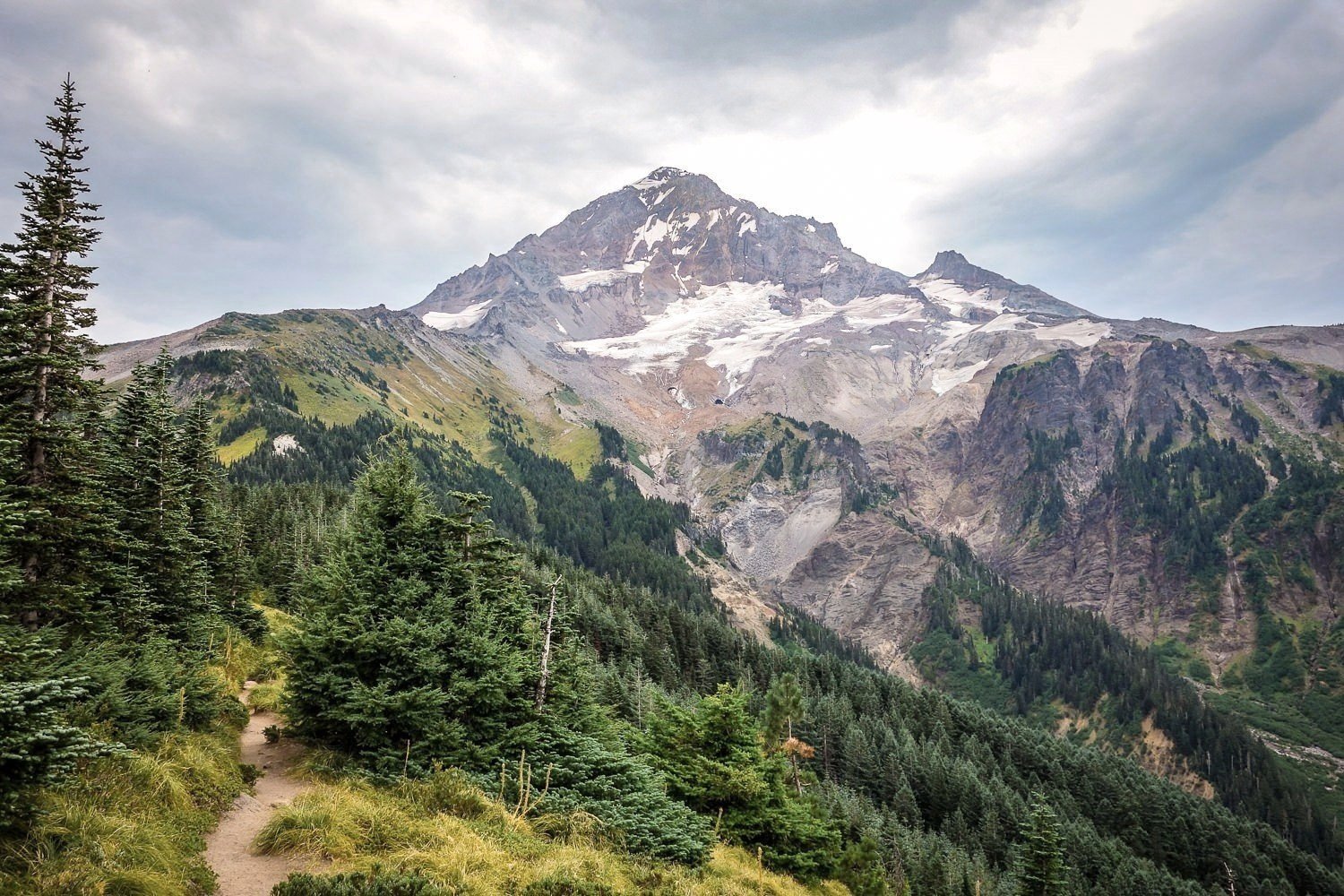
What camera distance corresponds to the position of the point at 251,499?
270 ft

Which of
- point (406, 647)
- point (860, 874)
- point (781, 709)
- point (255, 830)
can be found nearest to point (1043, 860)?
point (860, 874)

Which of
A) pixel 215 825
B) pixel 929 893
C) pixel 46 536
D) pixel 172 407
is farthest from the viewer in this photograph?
pixel 929 893

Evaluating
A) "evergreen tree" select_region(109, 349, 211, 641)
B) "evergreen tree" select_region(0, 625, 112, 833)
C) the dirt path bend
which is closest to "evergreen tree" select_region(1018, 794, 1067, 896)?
the dirt path bend

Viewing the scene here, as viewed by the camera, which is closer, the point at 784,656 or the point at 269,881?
the point at 269,881

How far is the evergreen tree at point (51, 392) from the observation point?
1827 cm

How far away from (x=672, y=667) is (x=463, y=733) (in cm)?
7631

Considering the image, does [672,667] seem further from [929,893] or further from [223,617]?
[223,617]

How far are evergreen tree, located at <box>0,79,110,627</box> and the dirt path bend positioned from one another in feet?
23.9

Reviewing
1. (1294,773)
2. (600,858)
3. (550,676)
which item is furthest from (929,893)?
(1294,773)

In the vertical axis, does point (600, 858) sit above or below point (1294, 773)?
above

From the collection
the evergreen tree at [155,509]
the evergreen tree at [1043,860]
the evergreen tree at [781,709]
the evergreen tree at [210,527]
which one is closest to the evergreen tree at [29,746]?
the evergreen tree at [155,509]

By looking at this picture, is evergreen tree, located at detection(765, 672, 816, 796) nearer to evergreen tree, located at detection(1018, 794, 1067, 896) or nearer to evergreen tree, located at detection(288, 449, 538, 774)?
evergreen tree, located at detection(1018, 794, 1067, 896)

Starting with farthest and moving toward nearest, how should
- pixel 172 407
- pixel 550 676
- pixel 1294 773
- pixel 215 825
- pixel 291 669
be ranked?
pixel 1294 773 → pixel 172 407 → pixel 550 676 → pixel 291 669 → pixel 215 825

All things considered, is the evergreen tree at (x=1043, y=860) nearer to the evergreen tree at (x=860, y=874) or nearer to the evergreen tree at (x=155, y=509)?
the evergreen tree at (x=860, y=874)
